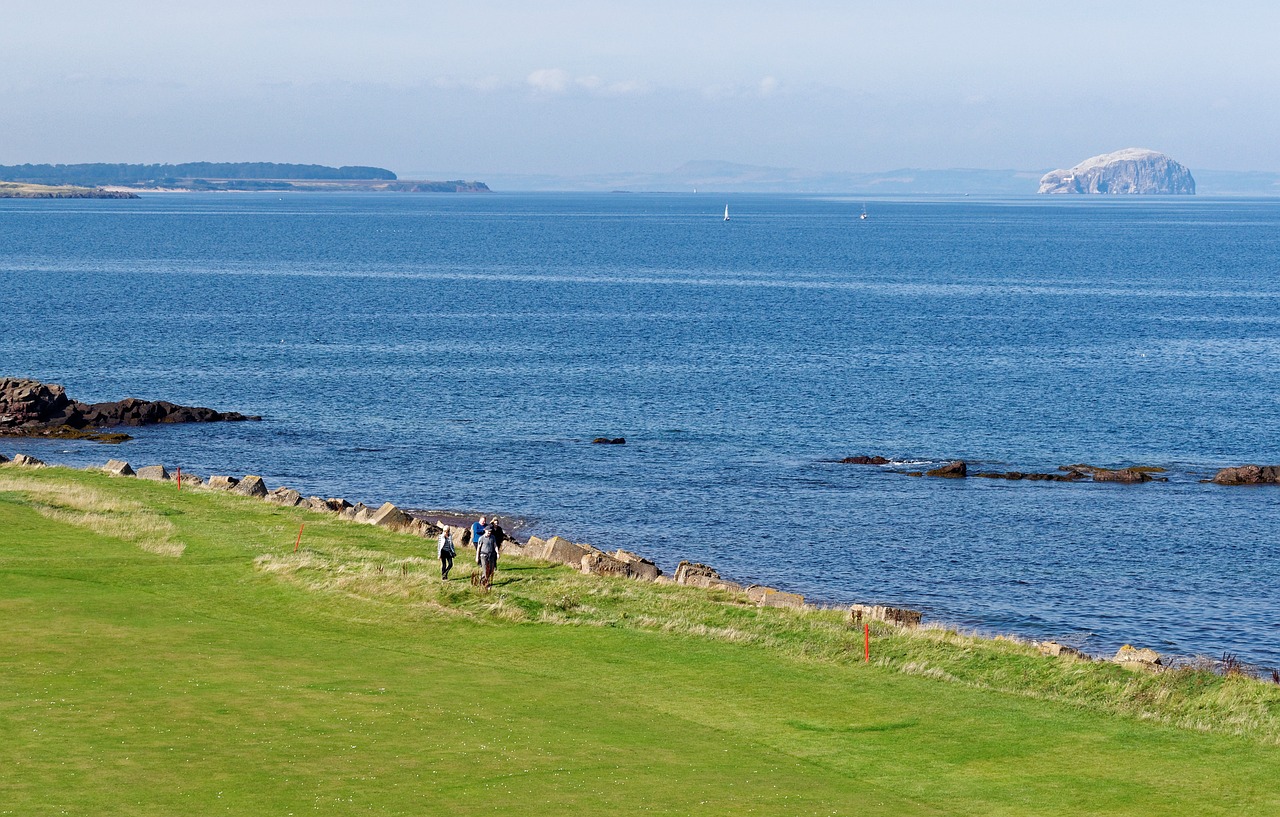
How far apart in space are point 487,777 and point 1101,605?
34.1 m

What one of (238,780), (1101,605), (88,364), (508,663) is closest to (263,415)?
(88,364)

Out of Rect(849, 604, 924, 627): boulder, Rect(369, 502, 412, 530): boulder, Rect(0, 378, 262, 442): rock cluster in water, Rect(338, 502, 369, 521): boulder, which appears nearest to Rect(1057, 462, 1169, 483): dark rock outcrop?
Rect(849, 604, 924, 627): boulder

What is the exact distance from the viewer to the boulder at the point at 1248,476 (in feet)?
230

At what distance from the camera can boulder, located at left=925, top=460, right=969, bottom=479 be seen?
2830 inches

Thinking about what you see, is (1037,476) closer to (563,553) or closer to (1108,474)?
(1108,474)

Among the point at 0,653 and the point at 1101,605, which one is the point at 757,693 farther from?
the point at 1101,605

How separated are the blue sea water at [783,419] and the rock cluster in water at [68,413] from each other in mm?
2443

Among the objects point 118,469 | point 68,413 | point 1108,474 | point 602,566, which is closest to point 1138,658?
point 602,566

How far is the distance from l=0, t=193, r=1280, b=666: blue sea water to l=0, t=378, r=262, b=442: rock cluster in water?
8.02ft

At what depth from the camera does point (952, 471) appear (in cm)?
7200

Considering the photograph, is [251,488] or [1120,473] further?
[1120,473]

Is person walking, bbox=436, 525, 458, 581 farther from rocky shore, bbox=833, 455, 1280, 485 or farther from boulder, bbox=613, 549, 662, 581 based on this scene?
rocky shore, bbox=833, 455, 1280, 485

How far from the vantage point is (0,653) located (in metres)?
28.0

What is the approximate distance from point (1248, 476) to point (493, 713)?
182 feet
